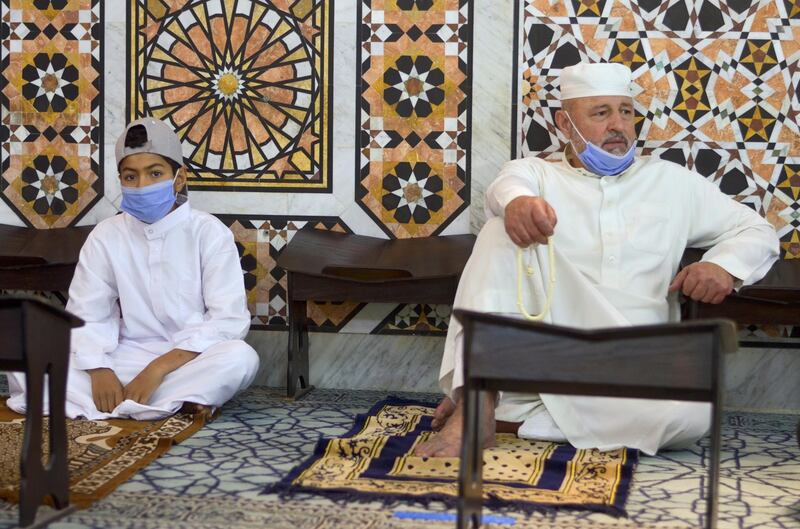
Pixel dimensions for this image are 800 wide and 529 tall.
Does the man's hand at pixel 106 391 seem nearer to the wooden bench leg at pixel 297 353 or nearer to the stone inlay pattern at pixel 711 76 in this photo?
the wooden bench leg at pixel 297 353

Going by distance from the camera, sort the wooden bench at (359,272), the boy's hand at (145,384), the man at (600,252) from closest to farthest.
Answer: the man at (600,252) → the boy's hand at (145,384) → the wooden bench at (359,272)

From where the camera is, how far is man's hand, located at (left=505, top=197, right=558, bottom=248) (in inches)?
126

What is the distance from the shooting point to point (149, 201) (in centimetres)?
401

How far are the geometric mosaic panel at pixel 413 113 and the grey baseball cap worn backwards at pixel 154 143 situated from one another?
0.85 metres

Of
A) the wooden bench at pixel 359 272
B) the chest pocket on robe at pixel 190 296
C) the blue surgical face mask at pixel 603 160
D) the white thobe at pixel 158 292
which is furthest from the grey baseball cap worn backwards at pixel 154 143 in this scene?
the blue surgical face mask at pixel 603 160

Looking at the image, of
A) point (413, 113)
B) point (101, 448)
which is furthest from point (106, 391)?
point (413, 113)

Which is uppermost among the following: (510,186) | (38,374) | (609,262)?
(510,186)

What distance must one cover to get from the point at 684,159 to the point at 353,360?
5.46 feet

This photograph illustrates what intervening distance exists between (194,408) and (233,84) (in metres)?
1.55

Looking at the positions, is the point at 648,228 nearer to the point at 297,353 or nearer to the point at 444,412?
the point at 444,412

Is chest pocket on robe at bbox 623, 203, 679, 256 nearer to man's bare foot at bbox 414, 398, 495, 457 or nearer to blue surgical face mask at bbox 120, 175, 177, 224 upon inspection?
man's bare foot at bbox 414, 398, 495, 457

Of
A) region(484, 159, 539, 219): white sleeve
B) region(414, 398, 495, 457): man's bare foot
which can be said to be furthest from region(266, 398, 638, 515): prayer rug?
region(484, 159, 539, 219): white sleeve

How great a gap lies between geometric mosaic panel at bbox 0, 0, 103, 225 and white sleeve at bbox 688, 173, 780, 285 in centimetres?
260

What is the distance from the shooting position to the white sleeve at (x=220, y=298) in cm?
400
